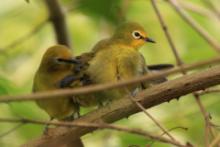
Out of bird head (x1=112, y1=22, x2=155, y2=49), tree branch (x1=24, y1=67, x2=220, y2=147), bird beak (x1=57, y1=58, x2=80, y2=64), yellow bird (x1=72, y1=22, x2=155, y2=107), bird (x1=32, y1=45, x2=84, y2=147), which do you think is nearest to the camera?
tree branch (x1=24, y1=67, x2=220, y2=147)

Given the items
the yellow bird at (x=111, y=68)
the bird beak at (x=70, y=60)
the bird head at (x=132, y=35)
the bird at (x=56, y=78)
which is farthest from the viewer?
the bird head at (x=132, y=35)

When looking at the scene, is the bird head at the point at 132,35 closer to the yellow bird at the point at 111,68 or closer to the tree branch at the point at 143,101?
the yellow bird at the point at 111,68

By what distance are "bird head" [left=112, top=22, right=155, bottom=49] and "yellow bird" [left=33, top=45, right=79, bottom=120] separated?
1.12 ft

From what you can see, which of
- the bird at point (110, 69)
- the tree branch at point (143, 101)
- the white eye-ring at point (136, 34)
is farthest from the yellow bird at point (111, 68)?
the white eye-ring at point (136, 34)

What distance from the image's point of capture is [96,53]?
301 cm

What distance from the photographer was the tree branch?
7.82 ft

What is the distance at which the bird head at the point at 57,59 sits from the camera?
321cm

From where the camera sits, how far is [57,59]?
Answer: 3.26 meters

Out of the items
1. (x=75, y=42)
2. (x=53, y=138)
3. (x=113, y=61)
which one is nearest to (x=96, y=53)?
(x=113, y=61)

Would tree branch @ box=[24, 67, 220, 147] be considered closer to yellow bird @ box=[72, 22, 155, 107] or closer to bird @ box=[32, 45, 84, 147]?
yellow bird @ box=[72, 22, 155, 107]

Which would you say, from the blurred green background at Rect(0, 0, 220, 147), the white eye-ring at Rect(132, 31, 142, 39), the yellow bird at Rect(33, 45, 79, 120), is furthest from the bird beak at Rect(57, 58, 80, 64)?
the white eye-ring at Rect(132, 31, 142, 39)

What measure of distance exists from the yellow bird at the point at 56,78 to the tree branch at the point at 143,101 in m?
0.41

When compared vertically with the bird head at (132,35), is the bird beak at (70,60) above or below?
above

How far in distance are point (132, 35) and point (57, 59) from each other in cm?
48
